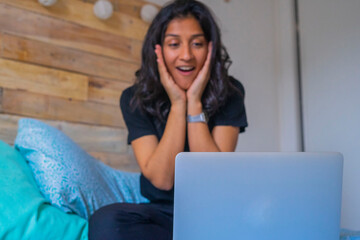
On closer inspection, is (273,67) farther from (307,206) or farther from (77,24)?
(307,206)

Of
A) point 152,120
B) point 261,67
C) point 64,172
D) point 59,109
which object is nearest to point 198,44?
point 152,120

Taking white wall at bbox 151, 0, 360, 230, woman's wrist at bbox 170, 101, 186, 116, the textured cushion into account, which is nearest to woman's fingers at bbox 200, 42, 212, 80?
woman's wrist at bbox 170, 101, 186, 116

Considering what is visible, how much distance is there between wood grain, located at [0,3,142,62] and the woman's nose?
73 cm

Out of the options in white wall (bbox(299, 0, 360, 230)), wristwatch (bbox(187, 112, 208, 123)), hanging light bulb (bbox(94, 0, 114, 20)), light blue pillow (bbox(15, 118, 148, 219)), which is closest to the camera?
light blue pillow (bbox(15, 118, 148, 219))

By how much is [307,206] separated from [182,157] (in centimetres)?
25

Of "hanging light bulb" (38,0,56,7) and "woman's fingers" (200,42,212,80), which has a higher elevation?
"hanging light bulb" (38,0,56,7)

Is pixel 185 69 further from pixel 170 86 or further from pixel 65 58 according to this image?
pixel 65 58

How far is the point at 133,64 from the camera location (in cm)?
215

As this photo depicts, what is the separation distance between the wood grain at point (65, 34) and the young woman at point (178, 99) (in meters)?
0.55

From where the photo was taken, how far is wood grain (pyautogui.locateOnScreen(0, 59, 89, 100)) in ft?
5.61

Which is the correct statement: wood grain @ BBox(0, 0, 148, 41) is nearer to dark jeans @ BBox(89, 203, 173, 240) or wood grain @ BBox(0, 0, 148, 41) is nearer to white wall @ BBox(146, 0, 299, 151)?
white wall @ BBox(146, 0, 299, 151)

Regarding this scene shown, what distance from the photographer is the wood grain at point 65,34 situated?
174 centimetres

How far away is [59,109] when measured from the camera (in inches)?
72.8

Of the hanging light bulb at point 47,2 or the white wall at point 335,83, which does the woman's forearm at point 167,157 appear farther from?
the white wall at point 335,83
